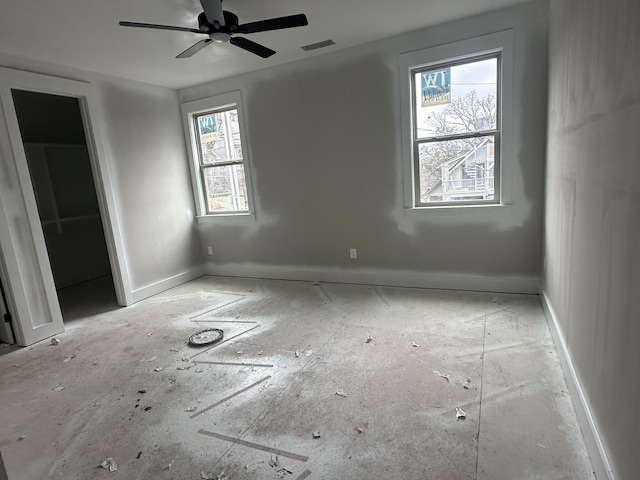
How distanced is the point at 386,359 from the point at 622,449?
4.72 ft

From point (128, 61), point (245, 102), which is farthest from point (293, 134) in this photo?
point (128, 61)

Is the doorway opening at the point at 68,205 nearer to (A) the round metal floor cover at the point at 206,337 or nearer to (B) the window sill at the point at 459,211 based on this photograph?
(A) the round metal floor cover at the point at 206,337

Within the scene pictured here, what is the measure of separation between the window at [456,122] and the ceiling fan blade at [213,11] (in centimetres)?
192

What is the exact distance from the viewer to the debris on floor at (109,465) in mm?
1783

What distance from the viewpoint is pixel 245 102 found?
450 centimetres

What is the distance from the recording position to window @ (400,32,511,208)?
3351 millimetres

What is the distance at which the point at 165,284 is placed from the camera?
15.7 ft

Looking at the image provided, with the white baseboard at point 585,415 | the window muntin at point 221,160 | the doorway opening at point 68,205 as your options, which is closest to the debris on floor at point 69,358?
the doorway opening at point 68,205

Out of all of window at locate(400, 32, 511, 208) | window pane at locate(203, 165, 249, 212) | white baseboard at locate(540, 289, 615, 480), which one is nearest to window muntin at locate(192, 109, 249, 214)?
window pane at locate(203, 165, 249, 212)

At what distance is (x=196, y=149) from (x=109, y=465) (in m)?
4.16

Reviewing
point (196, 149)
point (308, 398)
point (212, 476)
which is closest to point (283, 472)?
point (212, 476)

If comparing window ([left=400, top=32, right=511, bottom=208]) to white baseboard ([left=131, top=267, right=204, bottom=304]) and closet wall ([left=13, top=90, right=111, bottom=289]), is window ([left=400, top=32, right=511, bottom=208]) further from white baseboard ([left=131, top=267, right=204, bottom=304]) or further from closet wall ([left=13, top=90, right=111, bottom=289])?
closet wall ([left=13, top=90, right=111, bottom=289])

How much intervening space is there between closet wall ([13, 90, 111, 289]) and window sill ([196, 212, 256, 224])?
1.89 meters

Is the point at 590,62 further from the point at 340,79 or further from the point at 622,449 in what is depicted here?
the point at 340,79
